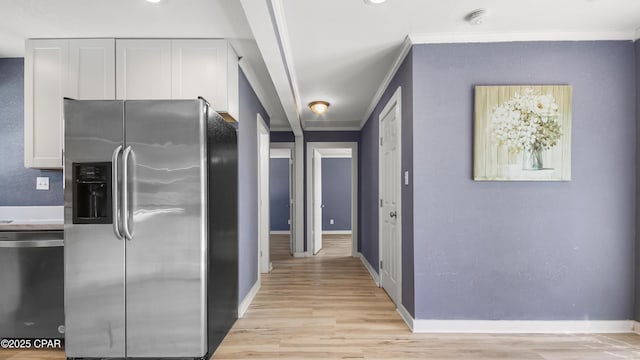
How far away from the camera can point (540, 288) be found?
2.52 m

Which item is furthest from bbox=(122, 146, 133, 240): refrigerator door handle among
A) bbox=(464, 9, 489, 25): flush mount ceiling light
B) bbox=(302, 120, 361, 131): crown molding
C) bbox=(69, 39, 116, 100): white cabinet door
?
bbox=(302, 120, 361, 131): crown molding

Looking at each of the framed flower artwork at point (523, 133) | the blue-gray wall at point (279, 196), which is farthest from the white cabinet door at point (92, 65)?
the blue-gray wall at point (279, 196)

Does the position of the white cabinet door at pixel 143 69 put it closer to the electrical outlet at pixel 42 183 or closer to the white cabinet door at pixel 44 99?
the white cabinet door at pixel 44 99

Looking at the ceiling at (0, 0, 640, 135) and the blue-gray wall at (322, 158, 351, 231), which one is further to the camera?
the blue-gray wall at (322, 158, 351, 231)

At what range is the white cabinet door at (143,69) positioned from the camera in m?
2.55

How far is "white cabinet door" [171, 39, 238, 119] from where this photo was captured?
8.43ft

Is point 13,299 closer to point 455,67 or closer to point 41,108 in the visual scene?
point 41,108

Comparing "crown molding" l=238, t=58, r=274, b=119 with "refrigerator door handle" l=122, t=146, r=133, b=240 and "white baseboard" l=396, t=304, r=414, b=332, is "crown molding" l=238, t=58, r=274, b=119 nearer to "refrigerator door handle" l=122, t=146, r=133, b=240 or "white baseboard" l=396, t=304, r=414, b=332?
"refrigerator door handle" l=122, t=146, r=133, b=240

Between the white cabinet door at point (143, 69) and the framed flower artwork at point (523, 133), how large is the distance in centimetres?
245

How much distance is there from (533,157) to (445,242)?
3.05 feet

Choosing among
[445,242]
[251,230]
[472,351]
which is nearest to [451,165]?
[445,242]

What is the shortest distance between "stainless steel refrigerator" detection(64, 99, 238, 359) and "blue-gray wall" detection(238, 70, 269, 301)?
0.94 m

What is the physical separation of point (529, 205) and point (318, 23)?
2110 mm

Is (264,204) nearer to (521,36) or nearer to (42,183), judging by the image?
(42,183)
